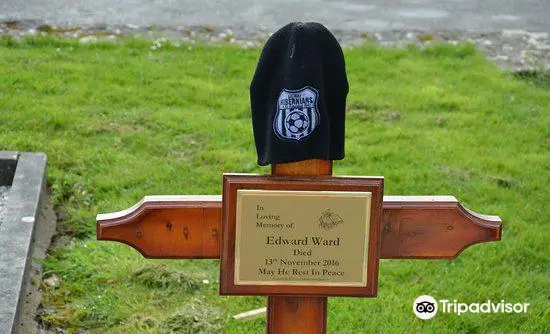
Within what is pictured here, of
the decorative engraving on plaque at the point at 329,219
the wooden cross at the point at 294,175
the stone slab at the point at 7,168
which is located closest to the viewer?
the decorative engraving on plaque at the point at 329,219

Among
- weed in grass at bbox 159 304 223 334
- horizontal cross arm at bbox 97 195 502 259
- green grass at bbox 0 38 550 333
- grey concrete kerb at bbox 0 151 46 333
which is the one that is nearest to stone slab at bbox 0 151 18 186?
grey concrete kerb at bbox 0 151 46 333

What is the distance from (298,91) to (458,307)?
205 centimetres

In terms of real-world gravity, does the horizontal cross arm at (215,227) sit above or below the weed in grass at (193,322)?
above

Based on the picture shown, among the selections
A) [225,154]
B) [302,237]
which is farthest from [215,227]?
[225,154]

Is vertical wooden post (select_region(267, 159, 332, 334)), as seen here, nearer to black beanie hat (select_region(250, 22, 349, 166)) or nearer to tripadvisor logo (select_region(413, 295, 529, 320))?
black beanie hat (select_region(250, 22, 349, 166))

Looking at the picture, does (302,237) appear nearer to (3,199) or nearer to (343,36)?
(3,199)

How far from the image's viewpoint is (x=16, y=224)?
4527mm

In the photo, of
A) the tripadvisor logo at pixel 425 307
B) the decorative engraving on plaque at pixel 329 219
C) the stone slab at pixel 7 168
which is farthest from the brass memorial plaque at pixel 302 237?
the stone slab at pixel 7 168

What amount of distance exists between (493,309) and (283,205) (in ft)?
6.36

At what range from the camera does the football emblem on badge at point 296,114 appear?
8.64ft

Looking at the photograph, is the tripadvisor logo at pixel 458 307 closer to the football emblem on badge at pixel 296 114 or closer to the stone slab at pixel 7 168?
the football emblem on badge at pixel 296 114

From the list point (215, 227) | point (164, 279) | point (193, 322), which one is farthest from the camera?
point (164, 279)

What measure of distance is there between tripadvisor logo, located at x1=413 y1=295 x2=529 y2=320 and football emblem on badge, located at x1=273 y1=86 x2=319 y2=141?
182cm

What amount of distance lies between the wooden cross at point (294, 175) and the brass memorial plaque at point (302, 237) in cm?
5
